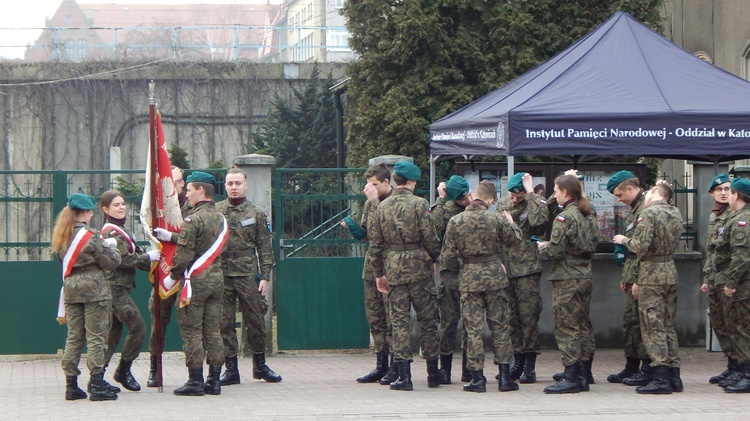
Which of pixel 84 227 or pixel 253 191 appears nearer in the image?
pixel 84 227

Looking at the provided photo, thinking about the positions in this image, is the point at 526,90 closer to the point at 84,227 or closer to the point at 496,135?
the point at 496,135

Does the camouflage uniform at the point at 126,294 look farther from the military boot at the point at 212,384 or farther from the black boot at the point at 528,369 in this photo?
the black boot at the point at 528,369

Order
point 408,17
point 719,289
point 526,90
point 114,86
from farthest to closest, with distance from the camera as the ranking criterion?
point 114,86 → point 408,17 → point 526,90 → point 719,289

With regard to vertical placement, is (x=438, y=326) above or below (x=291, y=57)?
below

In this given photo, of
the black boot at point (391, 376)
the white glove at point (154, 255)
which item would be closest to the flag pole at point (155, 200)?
the white glove at point (154, 255)

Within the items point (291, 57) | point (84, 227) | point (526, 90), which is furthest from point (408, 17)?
point (291, 57)

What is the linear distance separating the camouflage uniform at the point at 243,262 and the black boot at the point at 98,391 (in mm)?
1339

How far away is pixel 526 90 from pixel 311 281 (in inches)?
133

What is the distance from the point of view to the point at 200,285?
9703 millimetres

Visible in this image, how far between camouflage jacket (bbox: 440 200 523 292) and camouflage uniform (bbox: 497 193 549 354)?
22.0 inches

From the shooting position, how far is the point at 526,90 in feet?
39.1

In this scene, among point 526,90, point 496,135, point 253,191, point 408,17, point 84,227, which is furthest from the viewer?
point 408,17

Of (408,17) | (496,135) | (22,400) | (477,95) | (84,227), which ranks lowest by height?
(22,400)

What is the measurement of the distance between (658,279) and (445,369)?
2204 mm
